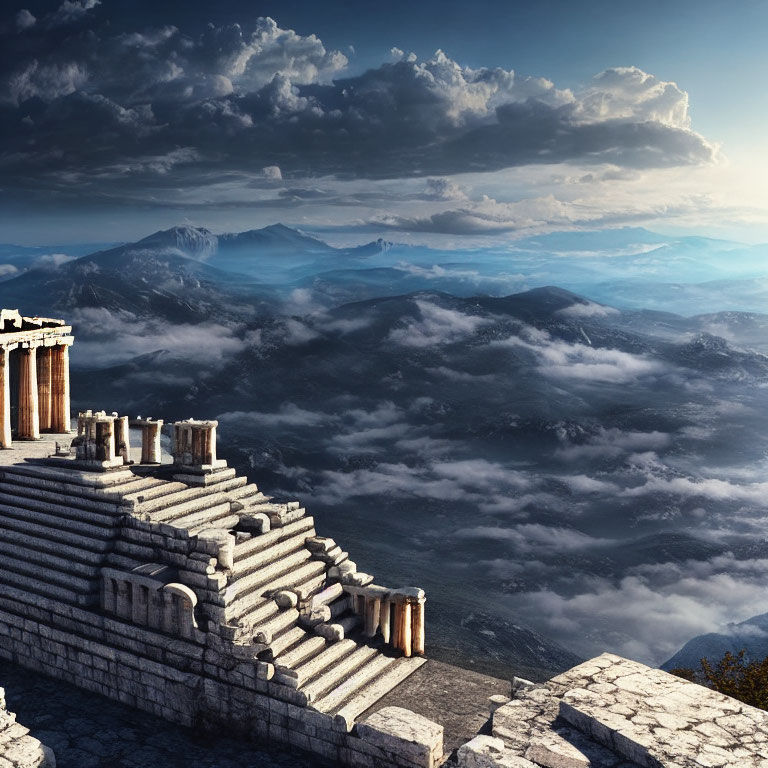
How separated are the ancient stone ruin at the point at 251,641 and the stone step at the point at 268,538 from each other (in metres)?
0.05

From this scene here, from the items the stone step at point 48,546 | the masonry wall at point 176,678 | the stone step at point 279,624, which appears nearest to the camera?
the masonry wall at point 176,678

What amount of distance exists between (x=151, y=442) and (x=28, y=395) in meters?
10.5

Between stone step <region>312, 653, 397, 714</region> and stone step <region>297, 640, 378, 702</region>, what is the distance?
0.08 meters

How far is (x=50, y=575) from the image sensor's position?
75.9 feet

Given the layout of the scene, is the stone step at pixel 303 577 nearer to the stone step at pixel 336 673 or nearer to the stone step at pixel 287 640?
the stone step at pixel 287 640

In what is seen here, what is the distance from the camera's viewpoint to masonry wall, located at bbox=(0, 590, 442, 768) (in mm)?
19109

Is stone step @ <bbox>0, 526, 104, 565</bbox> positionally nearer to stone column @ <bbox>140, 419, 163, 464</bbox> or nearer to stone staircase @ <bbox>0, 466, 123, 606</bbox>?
stone staircase @ <bbox>0, 466, 123, 606</bbox>

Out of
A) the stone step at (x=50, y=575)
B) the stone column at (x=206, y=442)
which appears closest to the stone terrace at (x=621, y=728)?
the stone step at (x=50, y=575)

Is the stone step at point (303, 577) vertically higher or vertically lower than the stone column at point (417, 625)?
higher

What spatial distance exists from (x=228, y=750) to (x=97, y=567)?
20.1 feet

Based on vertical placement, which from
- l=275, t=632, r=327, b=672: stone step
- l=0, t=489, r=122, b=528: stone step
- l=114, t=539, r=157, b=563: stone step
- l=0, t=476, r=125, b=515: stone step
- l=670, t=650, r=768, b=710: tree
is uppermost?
l=0, t=476, r=125, b=515: stone step

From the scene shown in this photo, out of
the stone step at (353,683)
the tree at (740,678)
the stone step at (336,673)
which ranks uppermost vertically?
the stone step at (336,673)

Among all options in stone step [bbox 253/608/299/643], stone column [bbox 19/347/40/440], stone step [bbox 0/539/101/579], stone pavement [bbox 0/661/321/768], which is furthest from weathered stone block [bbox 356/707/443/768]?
stone column [bbox 19/347/40/440]

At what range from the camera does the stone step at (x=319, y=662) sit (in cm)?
1977
